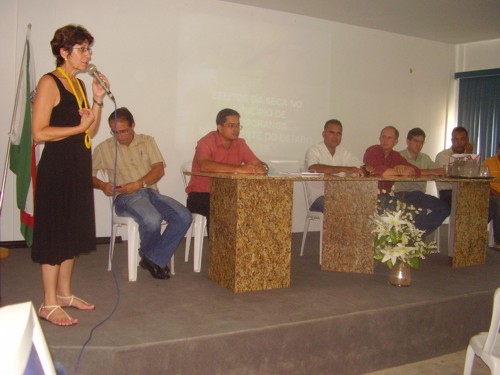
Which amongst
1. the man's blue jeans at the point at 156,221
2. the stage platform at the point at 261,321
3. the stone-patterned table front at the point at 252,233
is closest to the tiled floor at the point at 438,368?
the stage platform at the point at 261,321

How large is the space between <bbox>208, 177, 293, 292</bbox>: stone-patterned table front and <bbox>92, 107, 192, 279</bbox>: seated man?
332mm

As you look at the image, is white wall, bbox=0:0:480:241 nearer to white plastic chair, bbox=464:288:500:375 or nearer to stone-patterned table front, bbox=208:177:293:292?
stone-patterned table front, bbox=208:177:293:292

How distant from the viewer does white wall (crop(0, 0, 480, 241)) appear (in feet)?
14.5

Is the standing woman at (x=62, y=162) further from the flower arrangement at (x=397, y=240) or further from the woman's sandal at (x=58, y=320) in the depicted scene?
the flower arrangement at (x=397, y=240)

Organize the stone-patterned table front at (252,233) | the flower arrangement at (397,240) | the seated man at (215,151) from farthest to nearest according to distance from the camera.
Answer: the seated man at (215,151)
the flower arrangement at (397,240)
the stone-patterned table front at (252,233)

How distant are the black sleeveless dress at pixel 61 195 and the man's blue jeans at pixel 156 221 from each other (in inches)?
32.8

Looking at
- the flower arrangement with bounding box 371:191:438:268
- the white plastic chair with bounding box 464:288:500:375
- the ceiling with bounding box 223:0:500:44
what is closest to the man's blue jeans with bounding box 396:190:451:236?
A: the flower arrangement with bounding box 371:191:438:268

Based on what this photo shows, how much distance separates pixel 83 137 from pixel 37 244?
534 mm

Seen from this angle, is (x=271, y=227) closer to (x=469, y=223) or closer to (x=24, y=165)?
(x=24, y=165)

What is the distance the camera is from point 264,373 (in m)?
2.35

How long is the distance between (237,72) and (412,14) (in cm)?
208

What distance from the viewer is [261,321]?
2416 mm

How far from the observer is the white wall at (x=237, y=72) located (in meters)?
4.43

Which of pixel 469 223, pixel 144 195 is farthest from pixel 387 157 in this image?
pixel 144 195
